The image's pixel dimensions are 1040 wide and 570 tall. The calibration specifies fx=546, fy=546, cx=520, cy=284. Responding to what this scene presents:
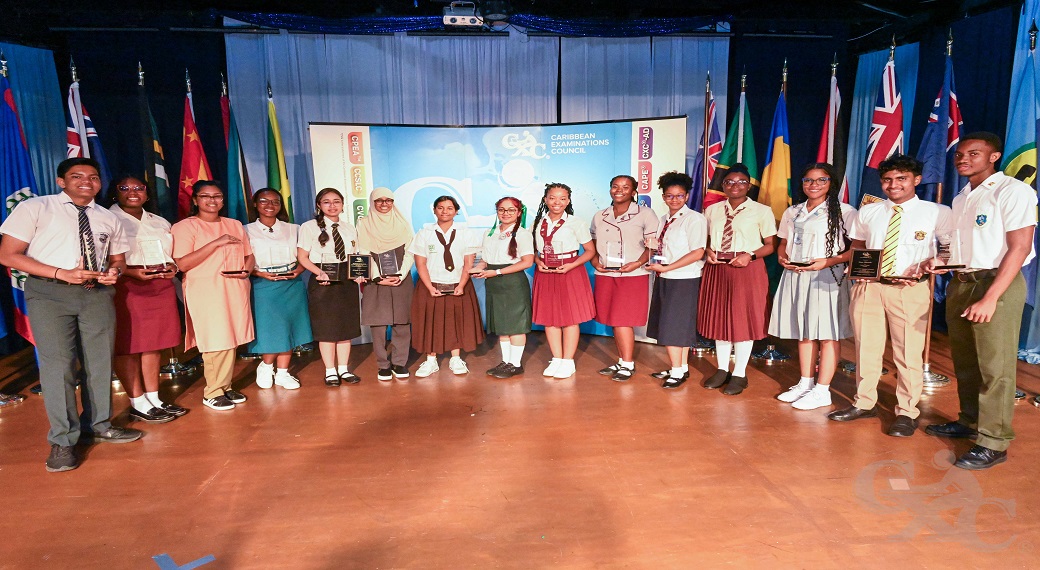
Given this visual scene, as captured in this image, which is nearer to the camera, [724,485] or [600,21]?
[724,485]

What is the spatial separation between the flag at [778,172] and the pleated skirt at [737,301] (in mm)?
1456

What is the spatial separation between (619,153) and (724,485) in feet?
12.0

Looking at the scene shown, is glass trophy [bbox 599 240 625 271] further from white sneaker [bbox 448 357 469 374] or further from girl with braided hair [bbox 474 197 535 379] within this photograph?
white sneaker [bbox 448 357 469 374]

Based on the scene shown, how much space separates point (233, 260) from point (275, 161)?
1902 mm

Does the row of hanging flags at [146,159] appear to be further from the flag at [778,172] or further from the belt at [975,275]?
the belt at [975,275]

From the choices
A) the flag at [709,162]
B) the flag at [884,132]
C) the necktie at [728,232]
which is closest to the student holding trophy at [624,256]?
the necktie at [728,232]

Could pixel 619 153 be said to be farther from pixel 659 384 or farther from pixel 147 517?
pixel 147 517

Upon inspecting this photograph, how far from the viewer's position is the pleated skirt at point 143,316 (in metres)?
3.54

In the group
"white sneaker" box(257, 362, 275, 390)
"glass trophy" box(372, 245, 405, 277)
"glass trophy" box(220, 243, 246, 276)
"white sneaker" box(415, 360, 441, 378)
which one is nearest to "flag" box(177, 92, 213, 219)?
"glass trophy" box(220, 243, 246, 276)

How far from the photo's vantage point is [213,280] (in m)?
3.72

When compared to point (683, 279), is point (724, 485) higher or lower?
lower

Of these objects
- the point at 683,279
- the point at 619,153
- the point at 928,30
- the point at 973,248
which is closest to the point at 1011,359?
the point at 973,248

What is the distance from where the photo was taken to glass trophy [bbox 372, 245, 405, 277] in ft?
13.9

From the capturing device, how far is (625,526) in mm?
2418
